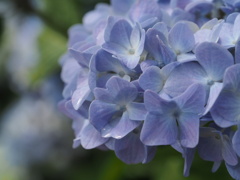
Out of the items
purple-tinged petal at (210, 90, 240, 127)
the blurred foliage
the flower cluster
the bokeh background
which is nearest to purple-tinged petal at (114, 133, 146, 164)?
the flower cluster

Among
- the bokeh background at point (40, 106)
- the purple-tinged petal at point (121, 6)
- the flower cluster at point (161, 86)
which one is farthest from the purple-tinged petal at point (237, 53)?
the bokeh background at point (40, 106)

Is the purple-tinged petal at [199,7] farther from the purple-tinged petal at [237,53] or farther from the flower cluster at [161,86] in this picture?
the purple-tinged petal at [237,53]

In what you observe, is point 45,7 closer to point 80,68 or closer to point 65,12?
point 65,12

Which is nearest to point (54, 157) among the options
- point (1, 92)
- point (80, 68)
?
point (1, 92)

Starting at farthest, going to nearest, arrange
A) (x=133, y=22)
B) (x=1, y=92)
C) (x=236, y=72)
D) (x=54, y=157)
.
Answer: (x=1, y=92) → (x=54, y=157) → (x=133, y=22) → (x=236, y=72)

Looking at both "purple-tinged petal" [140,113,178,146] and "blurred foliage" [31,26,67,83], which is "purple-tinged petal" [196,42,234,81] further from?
"blurred foliage" [31,26,67,83]

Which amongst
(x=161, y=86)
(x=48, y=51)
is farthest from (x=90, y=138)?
(x=48, y=51)
